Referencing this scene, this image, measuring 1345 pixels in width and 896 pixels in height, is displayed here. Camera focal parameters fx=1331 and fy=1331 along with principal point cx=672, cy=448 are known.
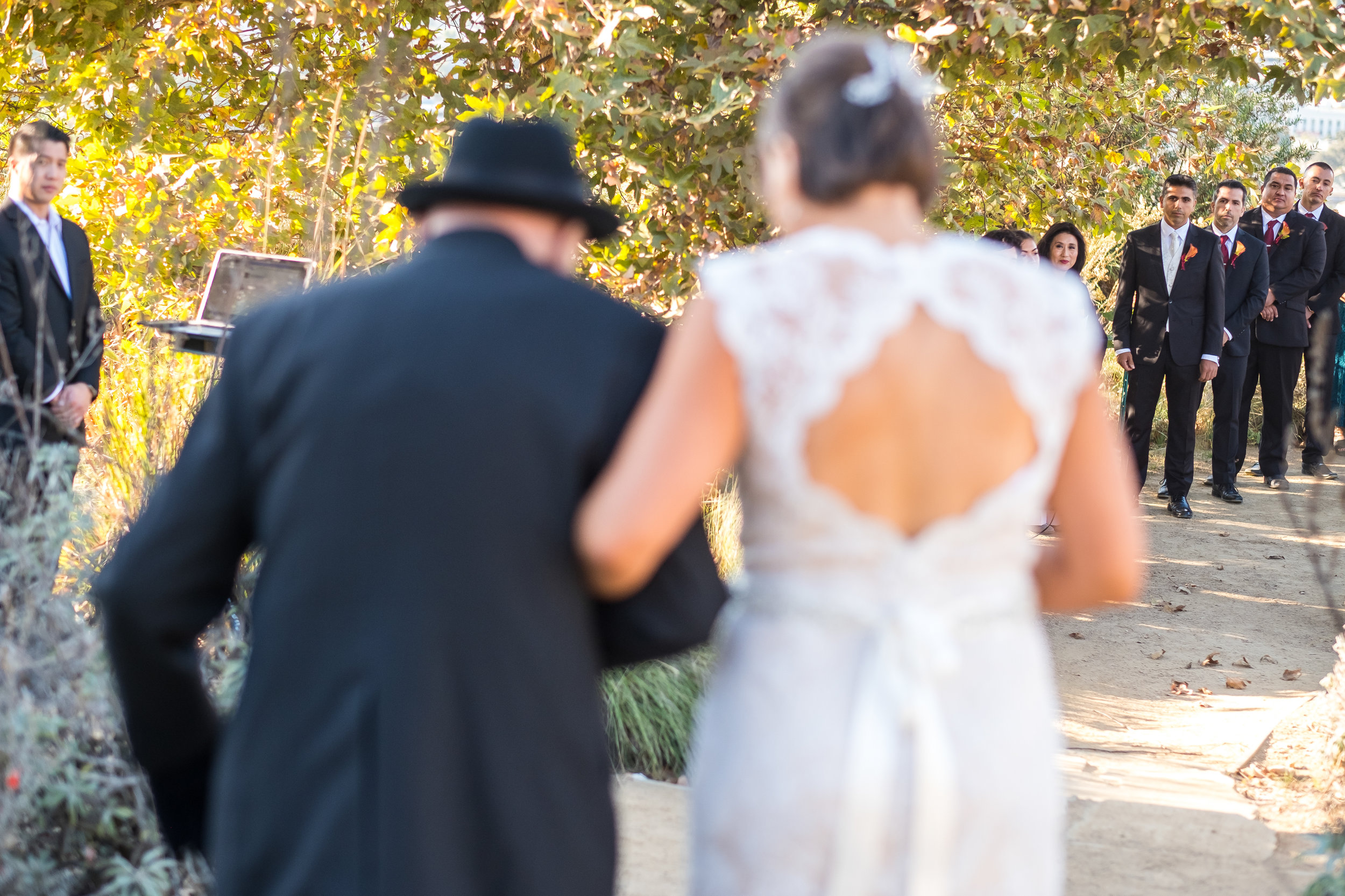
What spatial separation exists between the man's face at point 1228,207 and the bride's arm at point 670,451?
317 inches

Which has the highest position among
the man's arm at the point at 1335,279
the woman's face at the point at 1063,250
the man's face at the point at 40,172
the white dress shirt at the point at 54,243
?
the man's arm at the point at 1335,279

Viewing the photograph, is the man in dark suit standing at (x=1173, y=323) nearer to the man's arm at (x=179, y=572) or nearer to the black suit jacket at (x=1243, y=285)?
the black suit jacket at (x=1243, y=285)

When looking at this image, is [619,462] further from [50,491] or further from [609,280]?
[609,280]

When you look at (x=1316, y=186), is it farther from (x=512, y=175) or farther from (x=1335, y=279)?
(x=512, y=175)

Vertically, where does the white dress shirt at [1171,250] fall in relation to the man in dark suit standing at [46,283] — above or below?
above

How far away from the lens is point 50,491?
11.1ft

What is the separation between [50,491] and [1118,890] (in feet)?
9.83

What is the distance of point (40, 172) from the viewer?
5.20 meters

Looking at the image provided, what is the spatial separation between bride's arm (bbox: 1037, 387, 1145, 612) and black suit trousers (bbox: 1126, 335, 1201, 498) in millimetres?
7446

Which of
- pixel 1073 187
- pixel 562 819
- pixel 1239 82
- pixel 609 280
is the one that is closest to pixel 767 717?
pixel 562 819

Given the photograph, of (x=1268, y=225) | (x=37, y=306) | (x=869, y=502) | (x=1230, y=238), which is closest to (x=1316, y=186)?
(x=1268, y=225)

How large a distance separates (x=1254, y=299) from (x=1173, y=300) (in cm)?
72

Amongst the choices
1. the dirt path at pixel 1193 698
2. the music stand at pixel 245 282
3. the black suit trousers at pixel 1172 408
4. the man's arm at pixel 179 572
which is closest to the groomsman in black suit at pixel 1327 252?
the black suit trousers at pixel 1172 408

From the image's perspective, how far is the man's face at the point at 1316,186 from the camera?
9.45m
